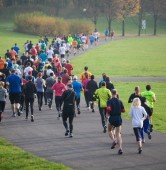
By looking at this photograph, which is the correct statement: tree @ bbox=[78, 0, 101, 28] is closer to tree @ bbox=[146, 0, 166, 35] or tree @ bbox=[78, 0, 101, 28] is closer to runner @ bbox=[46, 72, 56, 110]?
tree @ bbox=[146, 0, 166, 35]

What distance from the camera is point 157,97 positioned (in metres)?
32.1

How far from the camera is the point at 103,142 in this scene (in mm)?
18891

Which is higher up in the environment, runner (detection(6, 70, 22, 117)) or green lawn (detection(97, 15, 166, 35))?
green lawn (detection(97, 15, 166, 35))

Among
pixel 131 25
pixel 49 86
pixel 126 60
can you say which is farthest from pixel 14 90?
pixel 131 25

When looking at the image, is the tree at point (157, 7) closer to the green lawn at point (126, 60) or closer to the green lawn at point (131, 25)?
the green lawn at point (131, 25)

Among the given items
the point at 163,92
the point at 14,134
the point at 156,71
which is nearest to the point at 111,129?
the point at 14,134

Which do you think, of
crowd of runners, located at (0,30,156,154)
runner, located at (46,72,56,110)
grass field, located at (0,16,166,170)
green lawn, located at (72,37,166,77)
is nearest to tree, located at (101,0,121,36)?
grass field, located at (0,16,166,170)

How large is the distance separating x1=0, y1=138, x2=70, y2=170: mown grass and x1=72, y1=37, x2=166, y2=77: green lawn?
83.3 feet

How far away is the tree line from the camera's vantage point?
322ft

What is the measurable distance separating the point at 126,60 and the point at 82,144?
37.5 m

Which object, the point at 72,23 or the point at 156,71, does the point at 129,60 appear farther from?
the point at 72,23

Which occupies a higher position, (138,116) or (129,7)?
(129,7)

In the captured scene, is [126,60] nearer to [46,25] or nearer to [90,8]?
[46,25]

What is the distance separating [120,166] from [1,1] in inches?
3668
